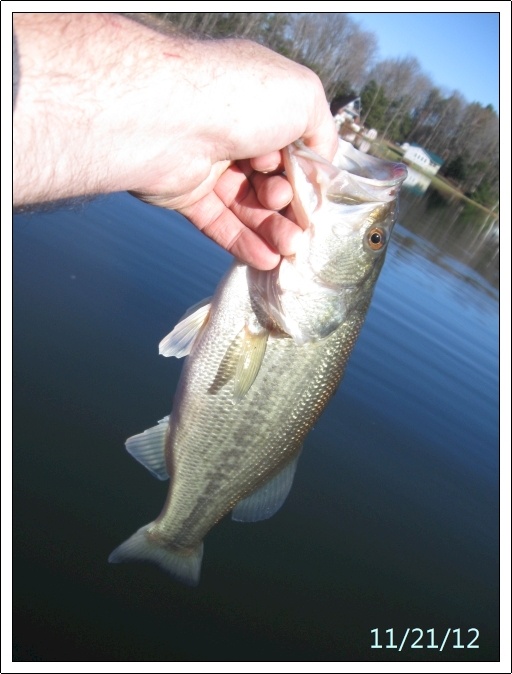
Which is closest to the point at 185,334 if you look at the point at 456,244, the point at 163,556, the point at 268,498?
the point at 268,498

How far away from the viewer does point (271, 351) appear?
2.45 meters

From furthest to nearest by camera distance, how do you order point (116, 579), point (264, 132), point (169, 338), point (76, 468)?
point (76, 468) < point (116, 579) < point (169, 338) < point (264, 132)

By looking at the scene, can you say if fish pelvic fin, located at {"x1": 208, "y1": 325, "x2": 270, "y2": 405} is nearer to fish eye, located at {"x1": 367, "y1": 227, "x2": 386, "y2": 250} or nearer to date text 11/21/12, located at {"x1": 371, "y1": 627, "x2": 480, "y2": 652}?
fish eye, located at {"x1": 367, "y1": 227, "x2": 386, "y2": 250}

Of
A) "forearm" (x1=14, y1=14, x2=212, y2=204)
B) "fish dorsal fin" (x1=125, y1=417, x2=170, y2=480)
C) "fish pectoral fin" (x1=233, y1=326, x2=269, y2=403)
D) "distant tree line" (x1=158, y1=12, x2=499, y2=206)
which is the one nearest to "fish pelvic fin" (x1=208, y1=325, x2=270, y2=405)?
"fish pectoral fin" (x1=233, y1=326, x2=269, y2=403)

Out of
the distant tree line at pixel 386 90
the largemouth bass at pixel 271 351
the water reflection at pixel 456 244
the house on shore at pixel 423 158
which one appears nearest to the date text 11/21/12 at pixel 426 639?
the largemouth bass at pixel 271 351

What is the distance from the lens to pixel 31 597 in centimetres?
384

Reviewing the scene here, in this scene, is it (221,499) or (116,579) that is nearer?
(221,499)

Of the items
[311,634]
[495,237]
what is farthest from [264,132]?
[495,237]

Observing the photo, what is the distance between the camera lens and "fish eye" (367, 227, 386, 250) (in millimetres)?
2318

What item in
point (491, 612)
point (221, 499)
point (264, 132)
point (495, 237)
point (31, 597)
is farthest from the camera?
point (495, 237)

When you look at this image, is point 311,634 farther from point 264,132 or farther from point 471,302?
point 471,302

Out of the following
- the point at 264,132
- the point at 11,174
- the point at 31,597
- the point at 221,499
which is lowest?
the point at 31,597

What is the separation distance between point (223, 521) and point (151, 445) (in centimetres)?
239

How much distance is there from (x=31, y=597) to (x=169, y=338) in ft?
8.20
